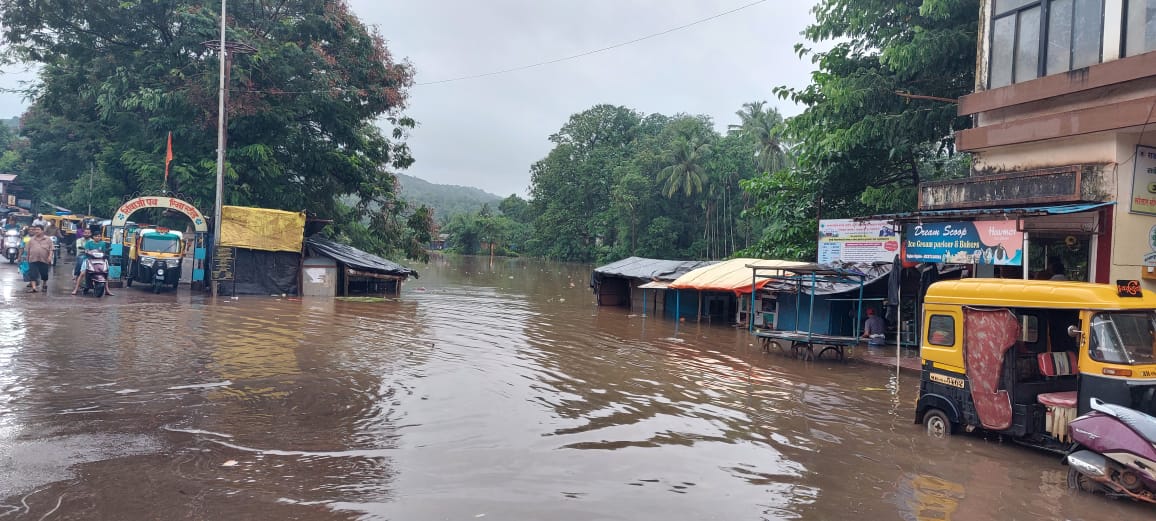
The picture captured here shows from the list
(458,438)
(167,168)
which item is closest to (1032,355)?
(458,438)

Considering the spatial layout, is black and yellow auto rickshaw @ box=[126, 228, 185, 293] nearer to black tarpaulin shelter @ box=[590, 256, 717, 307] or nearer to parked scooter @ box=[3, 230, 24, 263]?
parked scooter @ box=[3, 230, 24, 263]

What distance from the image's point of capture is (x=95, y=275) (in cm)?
1989

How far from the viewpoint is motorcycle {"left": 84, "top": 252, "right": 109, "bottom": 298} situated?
65.1 ft

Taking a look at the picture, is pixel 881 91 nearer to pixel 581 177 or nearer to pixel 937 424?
pixel 937 424

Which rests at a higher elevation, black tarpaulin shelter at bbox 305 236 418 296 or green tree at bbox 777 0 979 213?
green tree at bbox 777 0 979 213

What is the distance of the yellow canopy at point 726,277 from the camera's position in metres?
20.2

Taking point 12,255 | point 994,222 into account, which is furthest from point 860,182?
point 12,255

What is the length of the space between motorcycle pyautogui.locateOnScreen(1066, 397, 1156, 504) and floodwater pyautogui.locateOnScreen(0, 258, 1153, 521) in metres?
0.21

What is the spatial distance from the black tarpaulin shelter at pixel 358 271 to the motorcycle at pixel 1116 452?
23916 mm

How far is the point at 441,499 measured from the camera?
5957mm

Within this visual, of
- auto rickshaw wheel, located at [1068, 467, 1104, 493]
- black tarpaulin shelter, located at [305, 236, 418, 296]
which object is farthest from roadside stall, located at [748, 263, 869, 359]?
black tarpaulin shelter, located at [305, 236, 418, 296]

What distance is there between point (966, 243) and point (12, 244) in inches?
1492

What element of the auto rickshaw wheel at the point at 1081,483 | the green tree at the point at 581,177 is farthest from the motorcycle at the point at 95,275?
the green tree at the point at 581,177

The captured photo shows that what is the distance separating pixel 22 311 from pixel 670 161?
56.5 meters
